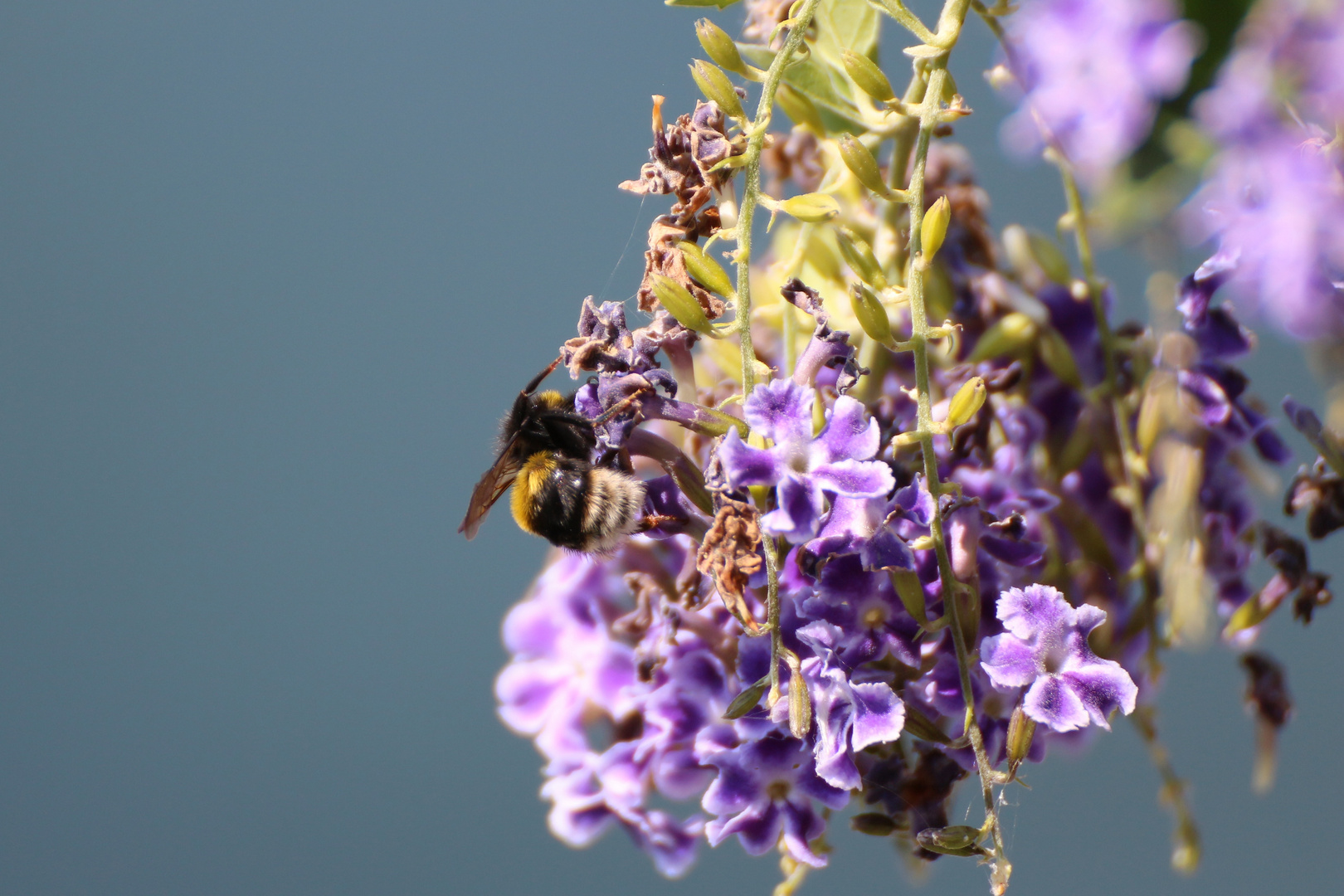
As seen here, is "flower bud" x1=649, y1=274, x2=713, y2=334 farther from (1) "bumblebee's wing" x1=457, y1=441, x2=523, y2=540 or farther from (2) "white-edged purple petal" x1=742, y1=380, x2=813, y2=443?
(1) "bumblebee's wing" x1=457, y1=441, x2=523, y2=540

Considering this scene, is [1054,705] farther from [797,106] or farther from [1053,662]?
[797,106]

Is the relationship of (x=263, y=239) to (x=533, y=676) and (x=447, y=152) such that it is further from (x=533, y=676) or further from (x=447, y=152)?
(x=533, y=676)

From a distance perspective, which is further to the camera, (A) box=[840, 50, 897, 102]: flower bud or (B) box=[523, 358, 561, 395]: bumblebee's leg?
(B) box=[523, 358, 561, 395]: bumblebee's leg

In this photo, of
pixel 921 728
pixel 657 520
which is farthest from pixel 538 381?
pixel 921 728

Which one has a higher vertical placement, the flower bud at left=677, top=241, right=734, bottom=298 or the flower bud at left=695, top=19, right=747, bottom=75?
the flower bud at left=695, top=19, right=747, bottom=75

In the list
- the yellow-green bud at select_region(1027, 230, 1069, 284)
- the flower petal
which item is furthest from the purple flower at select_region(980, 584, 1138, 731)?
the yellow-green bud at select_region(1027, 230, 1069, 284)

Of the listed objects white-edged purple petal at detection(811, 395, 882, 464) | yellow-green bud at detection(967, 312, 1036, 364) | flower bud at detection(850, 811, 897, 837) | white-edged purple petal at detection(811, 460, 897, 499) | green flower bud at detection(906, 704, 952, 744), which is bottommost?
flower bud at detection(850, 811, 897, 837)
